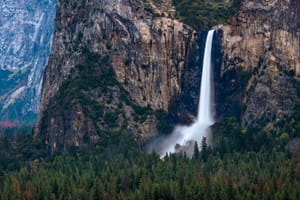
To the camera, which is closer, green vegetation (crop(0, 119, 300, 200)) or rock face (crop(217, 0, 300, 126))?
green vegetation (crop(0, 119, 300, 200))

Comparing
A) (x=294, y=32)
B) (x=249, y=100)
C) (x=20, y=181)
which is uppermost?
(x=294, y=32)

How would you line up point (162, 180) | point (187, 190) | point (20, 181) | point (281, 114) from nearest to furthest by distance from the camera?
point (187, 190) < point (162, 180) < point (20, 181) < point (281, 114)

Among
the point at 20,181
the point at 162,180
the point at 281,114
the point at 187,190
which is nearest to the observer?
the point at 187,190

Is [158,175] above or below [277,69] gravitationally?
below

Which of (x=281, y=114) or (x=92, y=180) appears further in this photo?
(x=281, y=114)

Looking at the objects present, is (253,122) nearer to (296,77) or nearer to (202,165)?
(296,77)

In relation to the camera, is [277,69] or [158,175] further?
[277,69]

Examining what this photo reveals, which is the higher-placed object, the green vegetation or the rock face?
the rock face

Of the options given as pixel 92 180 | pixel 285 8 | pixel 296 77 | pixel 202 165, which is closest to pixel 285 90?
pixel 296 77

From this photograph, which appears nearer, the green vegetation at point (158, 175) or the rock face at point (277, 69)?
the green vegetation at point (158, 175)

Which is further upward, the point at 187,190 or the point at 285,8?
the point at 285,8

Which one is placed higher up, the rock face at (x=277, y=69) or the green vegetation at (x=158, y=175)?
the rock face at (x=277, y=69)
